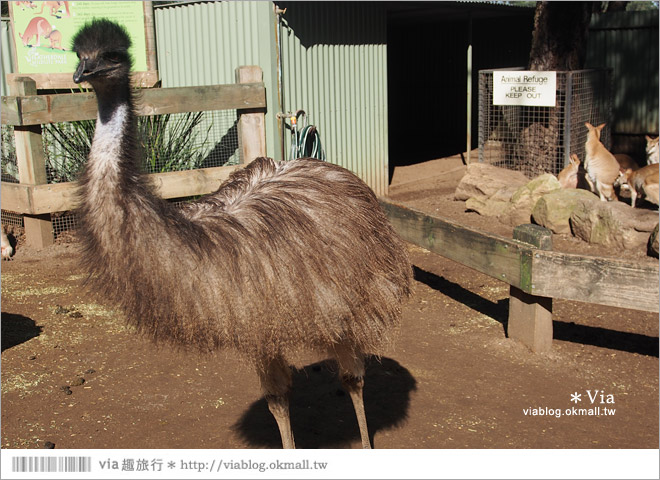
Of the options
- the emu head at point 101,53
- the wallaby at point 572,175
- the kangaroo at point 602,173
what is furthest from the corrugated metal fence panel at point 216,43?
the emu head at point 101,53

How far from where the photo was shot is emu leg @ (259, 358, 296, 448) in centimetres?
343

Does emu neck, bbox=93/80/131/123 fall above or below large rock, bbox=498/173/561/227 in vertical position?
above

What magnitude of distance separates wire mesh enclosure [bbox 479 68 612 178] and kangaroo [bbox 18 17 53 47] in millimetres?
5561

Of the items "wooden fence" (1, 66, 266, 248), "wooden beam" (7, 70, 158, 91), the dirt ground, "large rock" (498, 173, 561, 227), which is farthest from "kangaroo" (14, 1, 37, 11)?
"large rock" (498, 173, 561, 227)

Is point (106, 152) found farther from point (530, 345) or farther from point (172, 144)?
point (172, 144)

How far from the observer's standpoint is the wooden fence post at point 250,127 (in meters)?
7.26

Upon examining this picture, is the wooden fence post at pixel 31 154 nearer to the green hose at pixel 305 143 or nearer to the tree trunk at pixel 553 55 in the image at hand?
the green hose at pixel 305 143

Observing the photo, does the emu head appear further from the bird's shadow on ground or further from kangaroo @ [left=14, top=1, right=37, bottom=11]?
kangaroo @ [left=14, top=1, right=37, bottom=11]

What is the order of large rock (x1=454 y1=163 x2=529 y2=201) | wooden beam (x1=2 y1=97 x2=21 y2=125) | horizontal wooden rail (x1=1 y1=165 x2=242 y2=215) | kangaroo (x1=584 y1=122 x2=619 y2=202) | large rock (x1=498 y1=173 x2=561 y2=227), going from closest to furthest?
wooden beam (x1=2 y1=97 x2=21 y2=125), horizontal wooden rail (x1=1 y1=165 x2=242 y2=215), large rock (x1=498 y1=173 x2=561 y2=227), kangaroo (x1=584 y1=122 x2=619 y2=202), large rock (x1=454 y1=163 x2=529 y2=201)

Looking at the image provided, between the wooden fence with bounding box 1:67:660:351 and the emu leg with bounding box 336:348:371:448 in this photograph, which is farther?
the wooden fence with bounding box 1:67:660:351

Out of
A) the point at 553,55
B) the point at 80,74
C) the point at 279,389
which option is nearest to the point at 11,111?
the point at 279,389

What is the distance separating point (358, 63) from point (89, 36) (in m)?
6.89

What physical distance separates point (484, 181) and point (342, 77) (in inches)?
83.7

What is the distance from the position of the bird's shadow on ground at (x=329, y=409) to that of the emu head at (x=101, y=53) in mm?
2061
